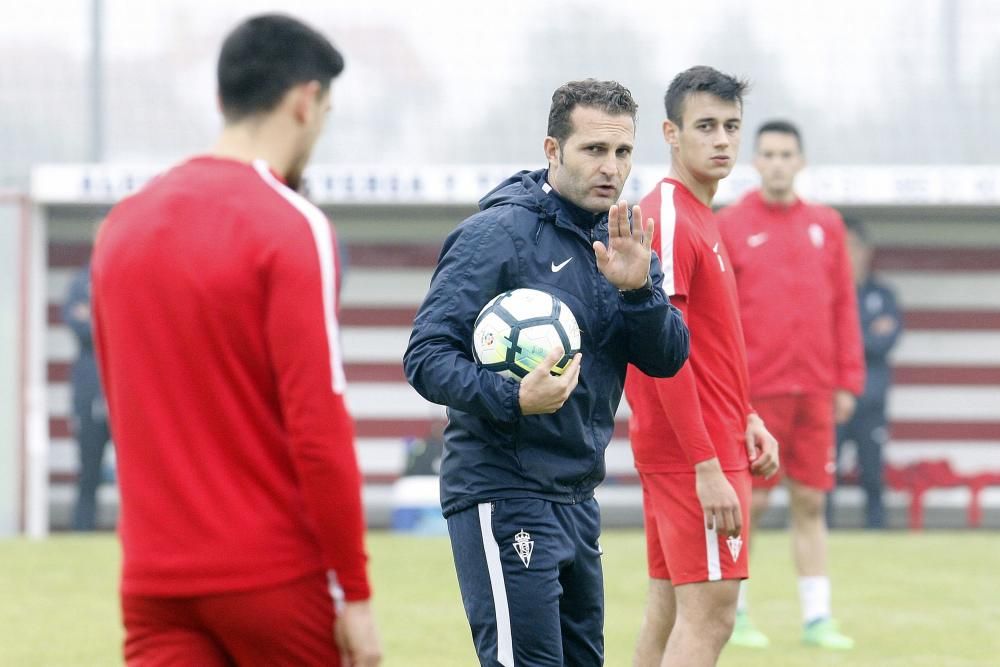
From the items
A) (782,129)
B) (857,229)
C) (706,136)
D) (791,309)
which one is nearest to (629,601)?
(791,309)

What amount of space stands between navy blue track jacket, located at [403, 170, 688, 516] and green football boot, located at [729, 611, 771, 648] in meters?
3.64

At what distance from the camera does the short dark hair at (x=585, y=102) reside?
4.72m

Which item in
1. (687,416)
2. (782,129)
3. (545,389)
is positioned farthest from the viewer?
(782,129)

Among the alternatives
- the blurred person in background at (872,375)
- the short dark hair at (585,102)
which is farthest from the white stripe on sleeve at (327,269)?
the blurred person in background at (872,375)

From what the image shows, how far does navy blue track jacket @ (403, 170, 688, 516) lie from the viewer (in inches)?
177

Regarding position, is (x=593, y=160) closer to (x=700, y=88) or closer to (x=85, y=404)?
(x=700, y=88)

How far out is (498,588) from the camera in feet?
14.6

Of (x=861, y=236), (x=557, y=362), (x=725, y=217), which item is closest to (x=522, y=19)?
(x=861, y=236)

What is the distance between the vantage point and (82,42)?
1505cm

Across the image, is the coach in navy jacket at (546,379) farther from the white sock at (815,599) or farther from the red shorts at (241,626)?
the white sock at (815,599)

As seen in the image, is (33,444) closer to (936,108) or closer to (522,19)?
(522,19)

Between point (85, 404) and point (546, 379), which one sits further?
point (85, 404)

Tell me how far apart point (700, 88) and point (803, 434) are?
330 cm

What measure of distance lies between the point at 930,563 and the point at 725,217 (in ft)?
13.6
